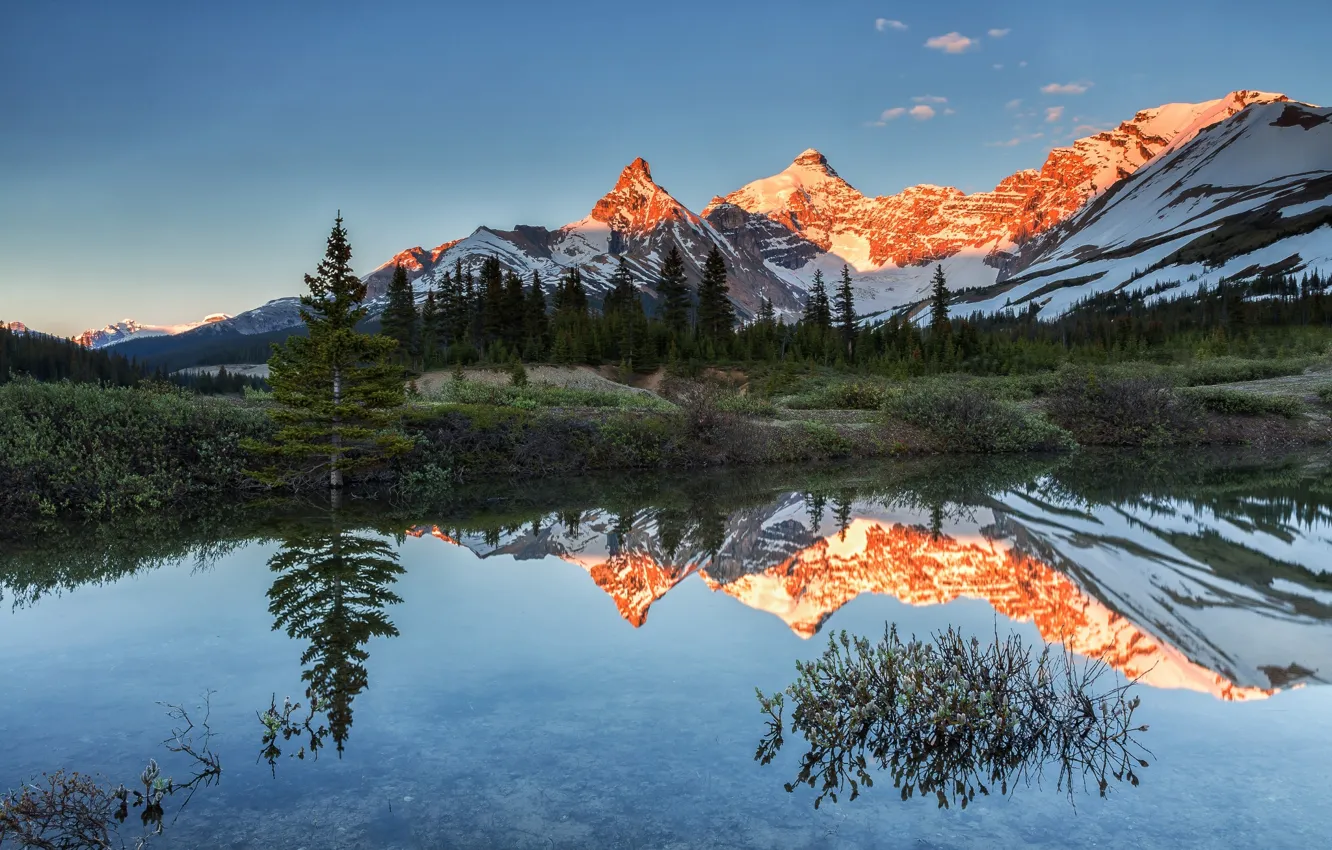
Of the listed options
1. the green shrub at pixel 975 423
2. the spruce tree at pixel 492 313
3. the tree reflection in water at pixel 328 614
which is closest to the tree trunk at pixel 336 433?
the tree reflection in water at pixel 328 614

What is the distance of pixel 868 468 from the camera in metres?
28.4

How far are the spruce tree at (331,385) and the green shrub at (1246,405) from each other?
113 ft

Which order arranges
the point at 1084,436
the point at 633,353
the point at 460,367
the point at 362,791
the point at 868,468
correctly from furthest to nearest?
the point at 633,353 < the point at 460,367 < the point at 1084,436 < the point at 868,468 < the point at 362,791

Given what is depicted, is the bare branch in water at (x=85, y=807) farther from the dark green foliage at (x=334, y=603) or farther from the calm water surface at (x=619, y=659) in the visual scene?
the dark green foliage at (x=334, y=603)

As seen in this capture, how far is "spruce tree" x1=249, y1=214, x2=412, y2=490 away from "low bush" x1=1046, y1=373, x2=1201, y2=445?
93.8 feet

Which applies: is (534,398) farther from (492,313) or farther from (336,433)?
(492,313)

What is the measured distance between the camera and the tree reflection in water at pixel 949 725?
616 cm

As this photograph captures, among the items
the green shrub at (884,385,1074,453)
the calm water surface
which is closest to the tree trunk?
the calm water surface

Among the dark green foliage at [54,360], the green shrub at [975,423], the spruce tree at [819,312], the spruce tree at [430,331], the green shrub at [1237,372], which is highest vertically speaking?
the spruce tree at [819,312]

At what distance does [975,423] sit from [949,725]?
1124 inches

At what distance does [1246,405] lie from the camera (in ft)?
123

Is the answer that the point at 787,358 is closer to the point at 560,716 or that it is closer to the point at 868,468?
the point at 868,468

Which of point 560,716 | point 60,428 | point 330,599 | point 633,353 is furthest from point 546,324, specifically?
point 560,716

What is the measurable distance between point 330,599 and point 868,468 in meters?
20.5
